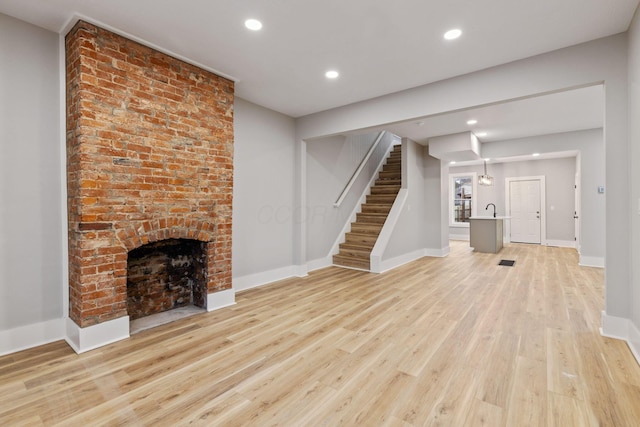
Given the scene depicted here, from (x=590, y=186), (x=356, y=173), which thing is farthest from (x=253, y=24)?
(x=590, y=186)

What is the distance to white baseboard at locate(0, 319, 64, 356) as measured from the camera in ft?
8.15

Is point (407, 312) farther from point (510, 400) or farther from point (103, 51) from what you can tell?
point (103, 51)

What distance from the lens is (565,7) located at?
2.33 metres

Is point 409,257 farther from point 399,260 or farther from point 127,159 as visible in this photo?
point 127,159

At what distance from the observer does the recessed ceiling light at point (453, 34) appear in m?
2.65

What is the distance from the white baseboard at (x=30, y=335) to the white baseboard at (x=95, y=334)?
79 millimetres

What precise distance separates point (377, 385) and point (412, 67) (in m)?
3.11

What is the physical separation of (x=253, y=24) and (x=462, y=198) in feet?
32.1

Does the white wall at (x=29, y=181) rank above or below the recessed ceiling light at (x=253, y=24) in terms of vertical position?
below

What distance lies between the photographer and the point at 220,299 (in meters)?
3.59

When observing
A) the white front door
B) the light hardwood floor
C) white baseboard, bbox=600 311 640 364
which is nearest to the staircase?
the light hardwood floor

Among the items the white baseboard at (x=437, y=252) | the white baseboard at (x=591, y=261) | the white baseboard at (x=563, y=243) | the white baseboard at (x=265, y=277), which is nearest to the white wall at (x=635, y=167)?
the white baseboard at (x=265, y=277)

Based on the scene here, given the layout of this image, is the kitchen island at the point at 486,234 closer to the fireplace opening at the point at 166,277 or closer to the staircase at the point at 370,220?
the staircase at the point at 370,220

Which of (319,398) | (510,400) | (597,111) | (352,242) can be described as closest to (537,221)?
(597,111)
